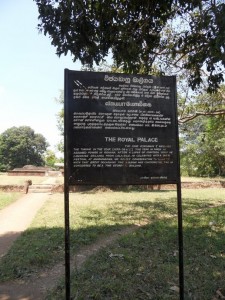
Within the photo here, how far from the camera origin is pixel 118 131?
14.4 ft

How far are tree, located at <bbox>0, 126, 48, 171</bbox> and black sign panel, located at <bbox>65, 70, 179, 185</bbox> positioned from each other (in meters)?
67.5

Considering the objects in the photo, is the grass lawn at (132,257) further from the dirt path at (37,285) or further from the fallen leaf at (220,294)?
the dirt path at (37,285)

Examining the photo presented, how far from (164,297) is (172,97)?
268 centimetres

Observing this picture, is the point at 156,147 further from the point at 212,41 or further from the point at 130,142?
the point at 212,41

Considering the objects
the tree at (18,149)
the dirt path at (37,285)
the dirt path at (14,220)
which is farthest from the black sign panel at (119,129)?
the tree at (18,149)

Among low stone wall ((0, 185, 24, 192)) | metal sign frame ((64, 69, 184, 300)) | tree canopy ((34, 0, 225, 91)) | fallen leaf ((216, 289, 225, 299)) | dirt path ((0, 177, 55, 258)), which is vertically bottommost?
fallen leaf ((216, 289, 225, 299))

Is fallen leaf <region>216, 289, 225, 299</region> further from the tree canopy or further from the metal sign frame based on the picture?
the tree canopy

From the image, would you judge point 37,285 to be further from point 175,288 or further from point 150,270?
point 175,288

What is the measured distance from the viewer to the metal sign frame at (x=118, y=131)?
425 centimetres

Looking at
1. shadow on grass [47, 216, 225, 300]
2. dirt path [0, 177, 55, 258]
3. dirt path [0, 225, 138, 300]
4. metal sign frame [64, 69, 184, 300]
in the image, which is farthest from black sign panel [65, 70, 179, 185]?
dirt path [0, 177, 55, 258]

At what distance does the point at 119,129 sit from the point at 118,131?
0.09 feet

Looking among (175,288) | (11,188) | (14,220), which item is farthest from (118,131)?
(11,188)

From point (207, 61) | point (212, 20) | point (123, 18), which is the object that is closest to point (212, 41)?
point (212, 20)

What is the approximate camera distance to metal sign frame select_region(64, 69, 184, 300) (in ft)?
14.0
